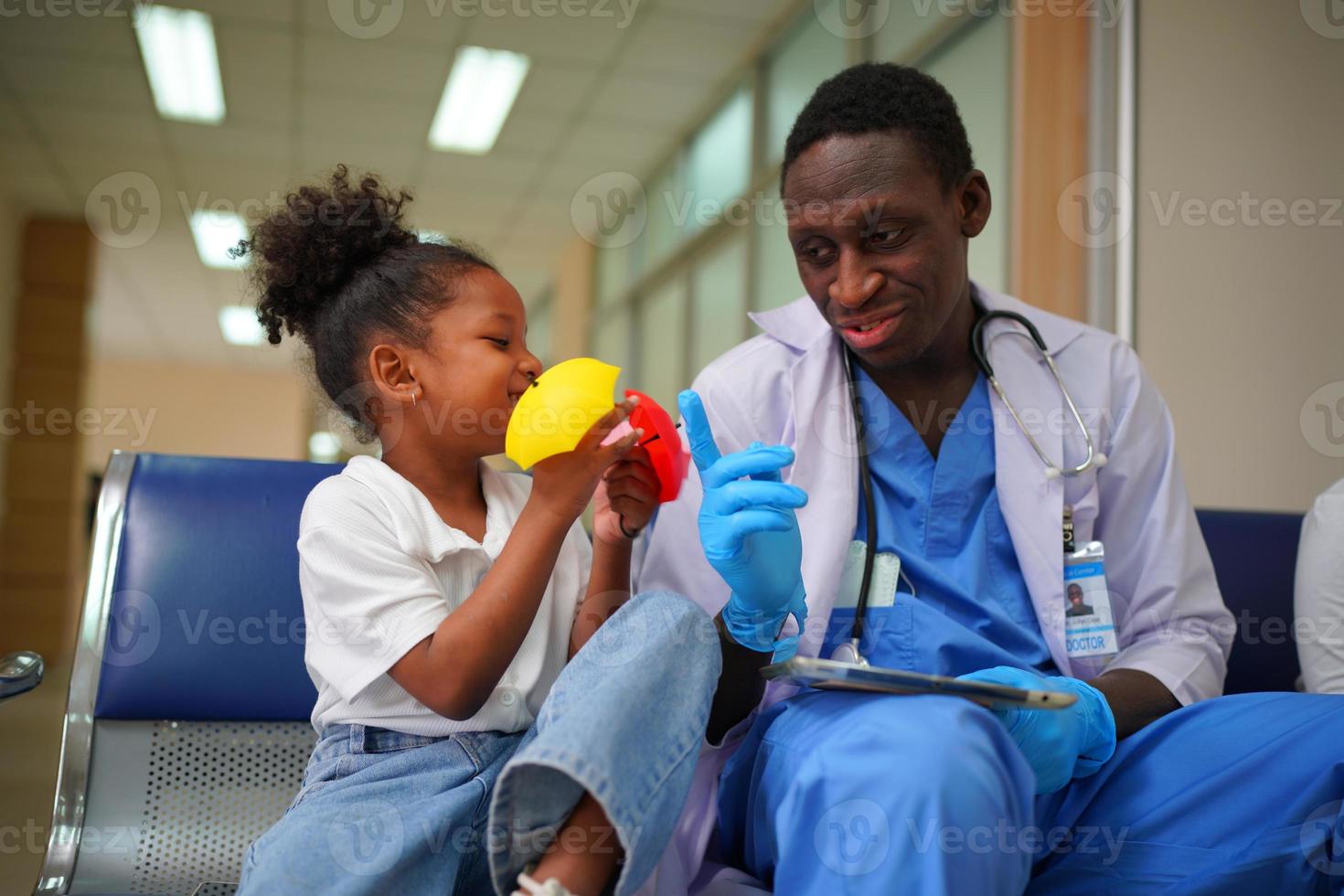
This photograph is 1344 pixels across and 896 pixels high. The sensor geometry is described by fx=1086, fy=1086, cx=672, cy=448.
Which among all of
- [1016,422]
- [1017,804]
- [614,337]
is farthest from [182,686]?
[614,337]

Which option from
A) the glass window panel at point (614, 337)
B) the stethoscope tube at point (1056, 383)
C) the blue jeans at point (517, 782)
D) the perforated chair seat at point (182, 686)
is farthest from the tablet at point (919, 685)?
the glass window panel at point (614, 337)

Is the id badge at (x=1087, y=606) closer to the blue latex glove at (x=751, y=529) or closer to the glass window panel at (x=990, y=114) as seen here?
the blue latex glove at (x=751, y=529)

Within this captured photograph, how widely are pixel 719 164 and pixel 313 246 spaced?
12.9 ft

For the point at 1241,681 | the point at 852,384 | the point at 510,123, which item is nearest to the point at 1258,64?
the point at 1241,681

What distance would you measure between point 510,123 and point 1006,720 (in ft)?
15.8

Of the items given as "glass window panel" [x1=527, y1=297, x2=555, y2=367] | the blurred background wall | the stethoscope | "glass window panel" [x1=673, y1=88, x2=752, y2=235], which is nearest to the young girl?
the stethoscope

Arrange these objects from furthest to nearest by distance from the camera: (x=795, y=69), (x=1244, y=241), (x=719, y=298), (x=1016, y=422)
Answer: (x=719, y=298), (x=795, y=69), (x=1244, y=241), (x=1016, y=422)

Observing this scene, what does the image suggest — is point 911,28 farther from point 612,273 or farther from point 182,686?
point 612,273

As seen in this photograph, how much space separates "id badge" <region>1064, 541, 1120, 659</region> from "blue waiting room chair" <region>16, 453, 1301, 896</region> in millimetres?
932

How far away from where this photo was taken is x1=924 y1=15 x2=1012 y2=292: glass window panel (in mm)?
2910

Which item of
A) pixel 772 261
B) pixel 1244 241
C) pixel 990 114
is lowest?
pixel 1244 241

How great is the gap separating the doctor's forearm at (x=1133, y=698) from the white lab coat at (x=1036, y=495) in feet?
0.07

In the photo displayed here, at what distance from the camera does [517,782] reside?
2.93 feet

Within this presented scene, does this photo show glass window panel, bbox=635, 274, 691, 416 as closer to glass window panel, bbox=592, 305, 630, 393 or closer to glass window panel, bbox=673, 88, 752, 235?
glass window panel, bbox=592, 305, 630, 393
